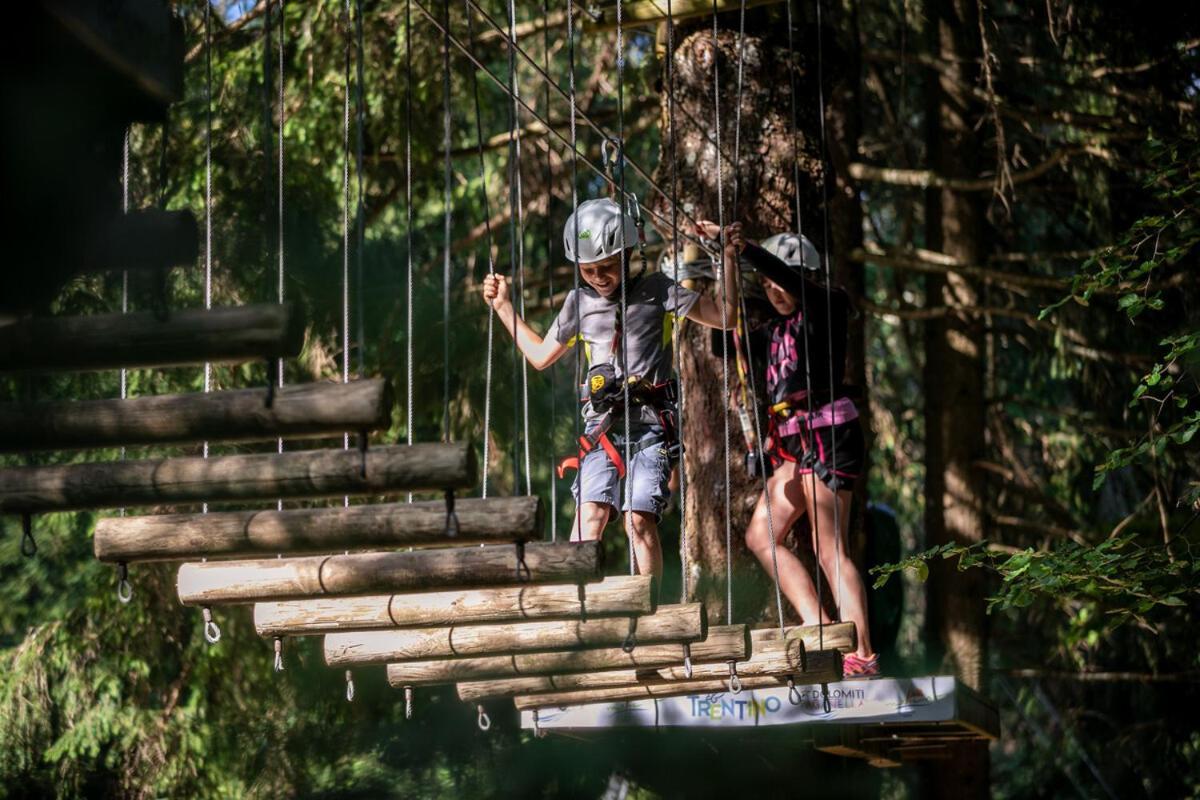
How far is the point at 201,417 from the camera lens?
12.0 ft

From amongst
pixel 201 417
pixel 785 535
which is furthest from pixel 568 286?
pixel 201 417

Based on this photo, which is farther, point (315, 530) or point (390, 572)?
point (390, 572)

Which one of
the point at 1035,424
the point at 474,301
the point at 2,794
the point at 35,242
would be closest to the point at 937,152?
the point at 1035,424

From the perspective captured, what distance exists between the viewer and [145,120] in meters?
3.49

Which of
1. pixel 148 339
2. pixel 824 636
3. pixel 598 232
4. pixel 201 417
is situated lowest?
pixel 824 636

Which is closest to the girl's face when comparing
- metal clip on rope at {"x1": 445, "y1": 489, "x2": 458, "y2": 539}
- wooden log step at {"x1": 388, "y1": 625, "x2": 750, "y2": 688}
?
wooden log step at {"x1": 388, "y1": 625, "x2": 750, "y2": 688}

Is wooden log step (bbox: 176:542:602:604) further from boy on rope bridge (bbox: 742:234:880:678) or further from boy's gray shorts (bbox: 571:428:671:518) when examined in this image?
boy on rope bridge (bbox: 742:234:880:678)

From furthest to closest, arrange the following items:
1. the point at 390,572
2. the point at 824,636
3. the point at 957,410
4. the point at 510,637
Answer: the point at 957,410, the point at 824,636, the point at 510,637, the point at 390,572

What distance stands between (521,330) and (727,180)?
54.6 inches

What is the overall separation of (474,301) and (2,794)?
3.32 m

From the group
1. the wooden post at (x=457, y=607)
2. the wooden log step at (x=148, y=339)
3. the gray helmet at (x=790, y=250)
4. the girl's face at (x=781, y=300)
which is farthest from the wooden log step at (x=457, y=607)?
the gray helmet at (x=790, y=250)

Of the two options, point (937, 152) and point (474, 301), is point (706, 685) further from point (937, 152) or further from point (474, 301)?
point (937, 152)

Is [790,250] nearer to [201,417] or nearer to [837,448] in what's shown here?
[837,448]

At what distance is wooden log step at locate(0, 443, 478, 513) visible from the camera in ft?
11.9
